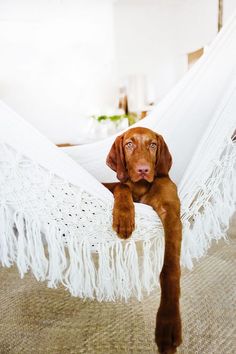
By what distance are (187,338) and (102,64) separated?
3398 millimetres

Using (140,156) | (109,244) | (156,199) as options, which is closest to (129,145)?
(140,156)

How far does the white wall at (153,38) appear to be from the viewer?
4156 mm

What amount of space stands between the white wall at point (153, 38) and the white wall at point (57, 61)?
406 millimetres

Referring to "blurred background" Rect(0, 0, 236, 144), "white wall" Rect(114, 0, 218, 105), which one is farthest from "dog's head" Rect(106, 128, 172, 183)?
"white wall" Rect(114, 0, 218, 105)

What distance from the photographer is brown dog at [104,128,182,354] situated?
76 centimetres

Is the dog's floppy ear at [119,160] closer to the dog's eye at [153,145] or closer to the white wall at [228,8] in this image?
the dog's eye at [153,145]

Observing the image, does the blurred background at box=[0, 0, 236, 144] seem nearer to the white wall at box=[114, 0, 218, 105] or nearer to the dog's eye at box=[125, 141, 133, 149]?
the white wall at box=[114, 0, 218, 105]

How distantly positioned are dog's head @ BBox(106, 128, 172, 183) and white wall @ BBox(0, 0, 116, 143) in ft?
9.65

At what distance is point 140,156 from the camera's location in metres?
0.88

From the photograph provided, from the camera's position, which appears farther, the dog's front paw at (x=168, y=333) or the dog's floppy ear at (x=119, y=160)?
the dog's floppy ear at (x=119, y=160)

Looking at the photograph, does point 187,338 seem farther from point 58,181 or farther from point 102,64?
point 102,64

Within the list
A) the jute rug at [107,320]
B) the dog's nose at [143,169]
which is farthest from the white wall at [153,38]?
the dog's nose at [143,169]

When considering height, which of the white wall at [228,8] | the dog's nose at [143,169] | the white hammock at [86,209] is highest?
the white wall at [228,8]

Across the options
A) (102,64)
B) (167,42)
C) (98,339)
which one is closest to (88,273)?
(98,339)
